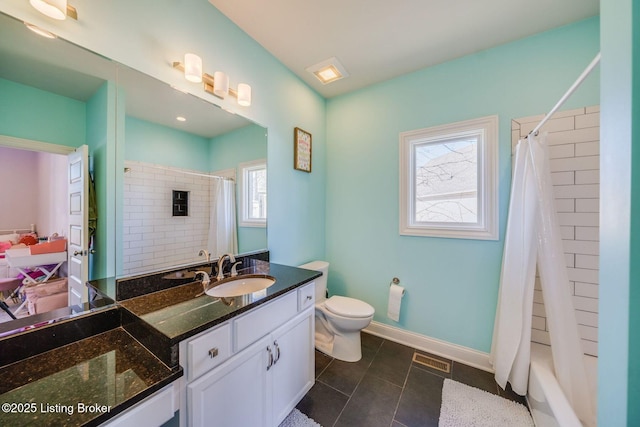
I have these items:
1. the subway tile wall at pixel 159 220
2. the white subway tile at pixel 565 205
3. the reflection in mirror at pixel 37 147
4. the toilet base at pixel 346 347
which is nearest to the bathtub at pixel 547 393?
the white subway tile at pixel 565 205

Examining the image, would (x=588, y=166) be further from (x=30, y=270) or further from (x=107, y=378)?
(x=30, y=270)

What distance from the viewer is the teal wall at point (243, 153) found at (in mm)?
1559

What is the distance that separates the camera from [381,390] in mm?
1586

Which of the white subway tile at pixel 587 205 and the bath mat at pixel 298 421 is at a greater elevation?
Result: the white subway tile at pixel 587 205

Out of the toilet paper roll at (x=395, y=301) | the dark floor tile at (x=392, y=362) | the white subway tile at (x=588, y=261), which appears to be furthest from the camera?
the toilet paper roll at (x=395, y=301)

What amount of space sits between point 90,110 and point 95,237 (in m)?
0.57

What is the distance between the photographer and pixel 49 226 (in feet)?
2.93

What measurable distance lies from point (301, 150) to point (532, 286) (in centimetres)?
211

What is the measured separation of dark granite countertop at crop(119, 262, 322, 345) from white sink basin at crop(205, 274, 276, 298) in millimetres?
60

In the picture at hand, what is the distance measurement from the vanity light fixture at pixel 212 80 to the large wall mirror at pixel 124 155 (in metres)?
0.12

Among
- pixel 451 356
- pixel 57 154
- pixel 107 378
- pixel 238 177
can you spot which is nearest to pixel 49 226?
pixel 57 154

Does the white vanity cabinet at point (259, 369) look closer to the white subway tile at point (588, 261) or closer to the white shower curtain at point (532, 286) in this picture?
the white shower curtain at point (532, 286)

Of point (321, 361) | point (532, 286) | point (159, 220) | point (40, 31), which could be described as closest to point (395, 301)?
point (321, 361)

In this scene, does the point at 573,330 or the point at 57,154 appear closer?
the point at 57,154
